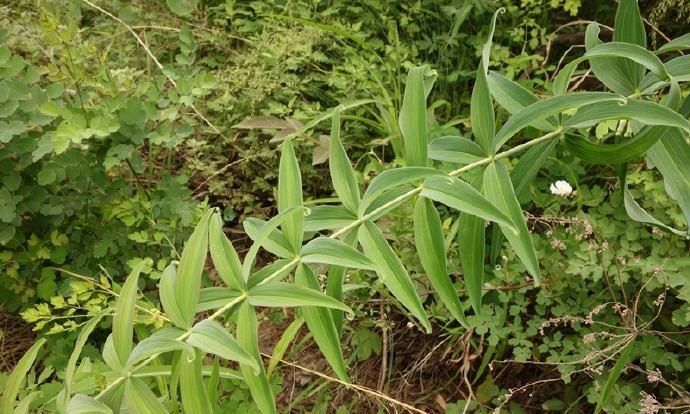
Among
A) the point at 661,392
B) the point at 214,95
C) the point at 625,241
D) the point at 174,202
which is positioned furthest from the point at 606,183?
the point at 214,95

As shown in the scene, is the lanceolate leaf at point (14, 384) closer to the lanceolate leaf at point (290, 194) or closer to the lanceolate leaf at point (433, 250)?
the lanceolate leaf at point (290, 194)

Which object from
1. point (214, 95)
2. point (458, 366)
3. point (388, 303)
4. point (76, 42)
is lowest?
point (458, 366)

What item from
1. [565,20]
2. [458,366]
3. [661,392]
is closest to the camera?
[661,392]

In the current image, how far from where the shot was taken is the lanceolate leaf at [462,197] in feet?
2.22

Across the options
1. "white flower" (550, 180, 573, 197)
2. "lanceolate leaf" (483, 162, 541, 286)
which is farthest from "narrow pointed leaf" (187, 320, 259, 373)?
"white flower" (550, 180, 573, 197)

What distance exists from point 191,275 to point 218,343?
0.28 feet

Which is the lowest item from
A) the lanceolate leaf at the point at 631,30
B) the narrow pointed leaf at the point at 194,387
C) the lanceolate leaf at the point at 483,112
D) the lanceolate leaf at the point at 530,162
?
the narrow pointed leaf at the point at 194,387

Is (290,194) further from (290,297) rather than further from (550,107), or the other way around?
(550,107)

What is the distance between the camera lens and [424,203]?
0.75 m

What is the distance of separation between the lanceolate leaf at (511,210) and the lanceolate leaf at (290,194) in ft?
0.82

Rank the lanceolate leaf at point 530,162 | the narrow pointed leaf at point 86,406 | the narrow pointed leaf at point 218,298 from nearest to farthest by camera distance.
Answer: the narrow pointed leaf at point 86,406 < the narrow pointed leaf at point 218,298 < the lanceolate leaf at point 530,162

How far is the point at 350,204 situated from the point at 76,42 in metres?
1.54

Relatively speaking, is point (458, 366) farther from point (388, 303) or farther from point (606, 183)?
point (606, 183)

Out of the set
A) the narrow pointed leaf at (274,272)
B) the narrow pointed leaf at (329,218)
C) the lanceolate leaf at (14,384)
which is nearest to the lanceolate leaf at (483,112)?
the narrow pointed leaf at (329,218)
